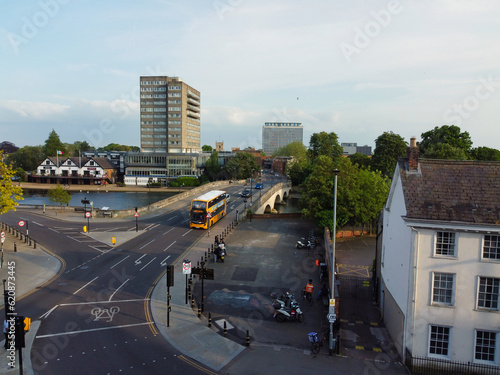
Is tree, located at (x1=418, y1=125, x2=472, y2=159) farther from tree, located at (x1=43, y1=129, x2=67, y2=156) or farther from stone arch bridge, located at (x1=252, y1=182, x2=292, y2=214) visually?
tree, located at (x1=43, y1=129, x2=67, y2=156)

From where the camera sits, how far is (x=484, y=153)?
73.3 meters

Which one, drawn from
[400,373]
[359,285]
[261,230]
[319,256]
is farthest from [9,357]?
[261,230]

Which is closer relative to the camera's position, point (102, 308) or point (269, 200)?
point (102, 308)

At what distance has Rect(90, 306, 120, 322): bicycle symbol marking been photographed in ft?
68.5

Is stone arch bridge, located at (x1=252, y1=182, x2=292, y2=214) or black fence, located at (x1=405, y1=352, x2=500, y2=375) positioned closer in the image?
black fence, located at (x1=405, y1=352, x2=500, y2=375)

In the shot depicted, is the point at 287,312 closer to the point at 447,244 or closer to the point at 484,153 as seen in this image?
the point at 447,244

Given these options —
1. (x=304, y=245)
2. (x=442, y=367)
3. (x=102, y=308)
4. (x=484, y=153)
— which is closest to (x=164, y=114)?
(x=484, y=153)

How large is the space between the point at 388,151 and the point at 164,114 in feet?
267

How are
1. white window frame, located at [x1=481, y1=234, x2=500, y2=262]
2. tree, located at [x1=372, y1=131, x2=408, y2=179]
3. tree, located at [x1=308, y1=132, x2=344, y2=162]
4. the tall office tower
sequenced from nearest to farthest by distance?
white window frame, located at [x1=481, y1=234, x2=500, y2=262] < tree, located at [x1=372, y1=131, x2=408, y2=179] < tree, located at [x1=308, y1=132, x2=344, y2=162] < the tall office tower

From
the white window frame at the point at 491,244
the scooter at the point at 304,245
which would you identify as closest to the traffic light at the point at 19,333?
the white window frame at the point at 491,244

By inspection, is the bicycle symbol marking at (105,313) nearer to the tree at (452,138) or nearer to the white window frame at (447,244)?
the white window frame at (447,244)

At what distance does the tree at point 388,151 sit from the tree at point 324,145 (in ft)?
63.2

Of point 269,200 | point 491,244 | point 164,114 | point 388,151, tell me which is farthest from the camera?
point 164,114

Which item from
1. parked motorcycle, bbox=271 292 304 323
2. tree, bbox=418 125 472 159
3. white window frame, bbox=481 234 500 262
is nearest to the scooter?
parked motorcycle, bbox=271 292 304 323
